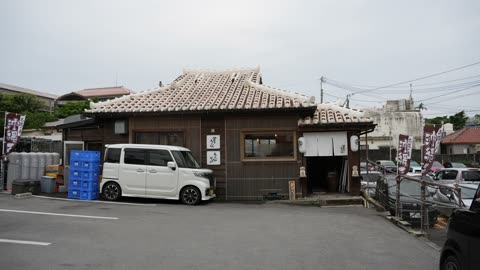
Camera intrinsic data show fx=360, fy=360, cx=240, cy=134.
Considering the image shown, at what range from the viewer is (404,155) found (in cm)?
1071

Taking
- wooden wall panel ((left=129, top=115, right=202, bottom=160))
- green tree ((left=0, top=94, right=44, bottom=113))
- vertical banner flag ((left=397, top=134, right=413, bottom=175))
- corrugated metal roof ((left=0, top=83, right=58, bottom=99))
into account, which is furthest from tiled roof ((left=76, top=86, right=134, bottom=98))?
vertical banner flag ((left=397, top=134, right=413, bottom=175))

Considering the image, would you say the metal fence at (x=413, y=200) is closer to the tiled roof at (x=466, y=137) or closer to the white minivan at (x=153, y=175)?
the white minivan at (x=153, y=175)

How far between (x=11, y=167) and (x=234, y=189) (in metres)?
8.76

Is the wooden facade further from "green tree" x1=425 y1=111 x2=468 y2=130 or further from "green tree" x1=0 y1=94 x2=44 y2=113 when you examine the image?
"green tree" x1=425 y1=111 x2=468 y2=130

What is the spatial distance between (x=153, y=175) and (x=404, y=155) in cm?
802

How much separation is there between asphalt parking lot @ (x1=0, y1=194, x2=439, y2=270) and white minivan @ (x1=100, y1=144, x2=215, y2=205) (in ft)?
3.37

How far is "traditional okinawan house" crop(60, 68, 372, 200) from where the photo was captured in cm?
1346

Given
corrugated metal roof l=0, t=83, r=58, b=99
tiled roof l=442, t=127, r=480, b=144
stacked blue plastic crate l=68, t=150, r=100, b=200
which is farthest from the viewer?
corrugated metal roof l=0, t=83, r=58, b=99

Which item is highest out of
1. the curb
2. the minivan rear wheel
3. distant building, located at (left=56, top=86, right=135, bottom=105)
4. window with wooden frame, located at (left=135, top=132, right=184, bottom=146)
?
distant building, located at (left=56, top=86, right=135, bottom=105)

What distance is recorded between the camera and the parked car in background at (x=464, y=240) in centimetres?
388

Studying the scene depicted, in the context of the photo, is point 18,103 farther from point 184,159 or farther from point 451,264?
point 451,264

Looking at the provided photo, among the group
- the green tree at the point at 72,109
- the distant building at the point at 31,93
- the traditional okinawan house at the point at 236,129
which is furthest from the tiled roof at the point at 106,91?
the traditional okinawan house at the point at 236,129

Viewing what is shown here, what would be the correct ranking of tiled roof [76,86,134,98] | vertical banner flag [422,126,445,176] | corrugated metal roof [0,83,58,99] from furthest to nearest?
tiled roof [76,86,134,98]
corrugated metal roof [0,83,58,99]
vertical banner flag [422,126,445,176]

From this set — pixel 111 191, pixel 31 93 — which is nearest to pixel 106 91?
pixel 31 93
